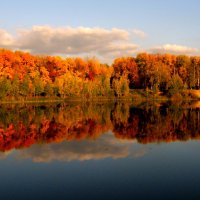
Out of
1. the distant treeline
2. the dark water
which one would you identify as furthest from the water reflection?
the distant treeline

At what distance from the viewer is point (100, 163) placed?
1777 cm

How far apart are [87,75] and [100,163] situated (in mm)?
86589

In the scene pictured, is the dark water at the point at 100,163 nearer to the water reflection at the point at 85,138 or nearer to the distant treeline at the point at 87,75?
the water reflection at the point at 85,138

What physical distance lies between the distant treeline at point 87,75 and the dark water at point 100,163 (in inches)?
1874

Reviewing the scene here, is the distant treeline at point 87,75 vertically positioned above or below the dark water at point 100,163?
above

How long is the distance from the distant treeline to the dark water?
47.6m

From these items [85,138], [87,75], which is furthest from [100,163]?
[87,75]

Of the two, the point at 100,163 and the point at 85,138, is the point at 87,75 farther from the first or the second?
the point at 100,163

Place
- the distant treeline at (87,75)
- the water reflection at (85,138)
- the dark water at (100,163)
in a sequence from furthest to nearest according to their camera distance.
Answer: the distant treeline at (87,75), the water reflection at (85,138), the dark water at (100,163)

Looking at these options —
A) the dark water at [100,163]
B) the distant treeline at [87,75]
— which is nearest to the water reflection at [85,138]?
the dark water at [100,163]

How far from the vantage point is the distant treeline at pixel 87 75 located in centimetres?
7862

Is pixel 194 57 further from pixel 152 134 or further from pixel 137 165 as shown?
pixel 137 165

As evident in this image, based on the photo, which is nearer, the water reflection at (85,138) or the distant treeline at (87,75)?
the water reflection at (85,138)

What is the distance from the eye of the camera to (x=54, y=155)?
19.9 metres
